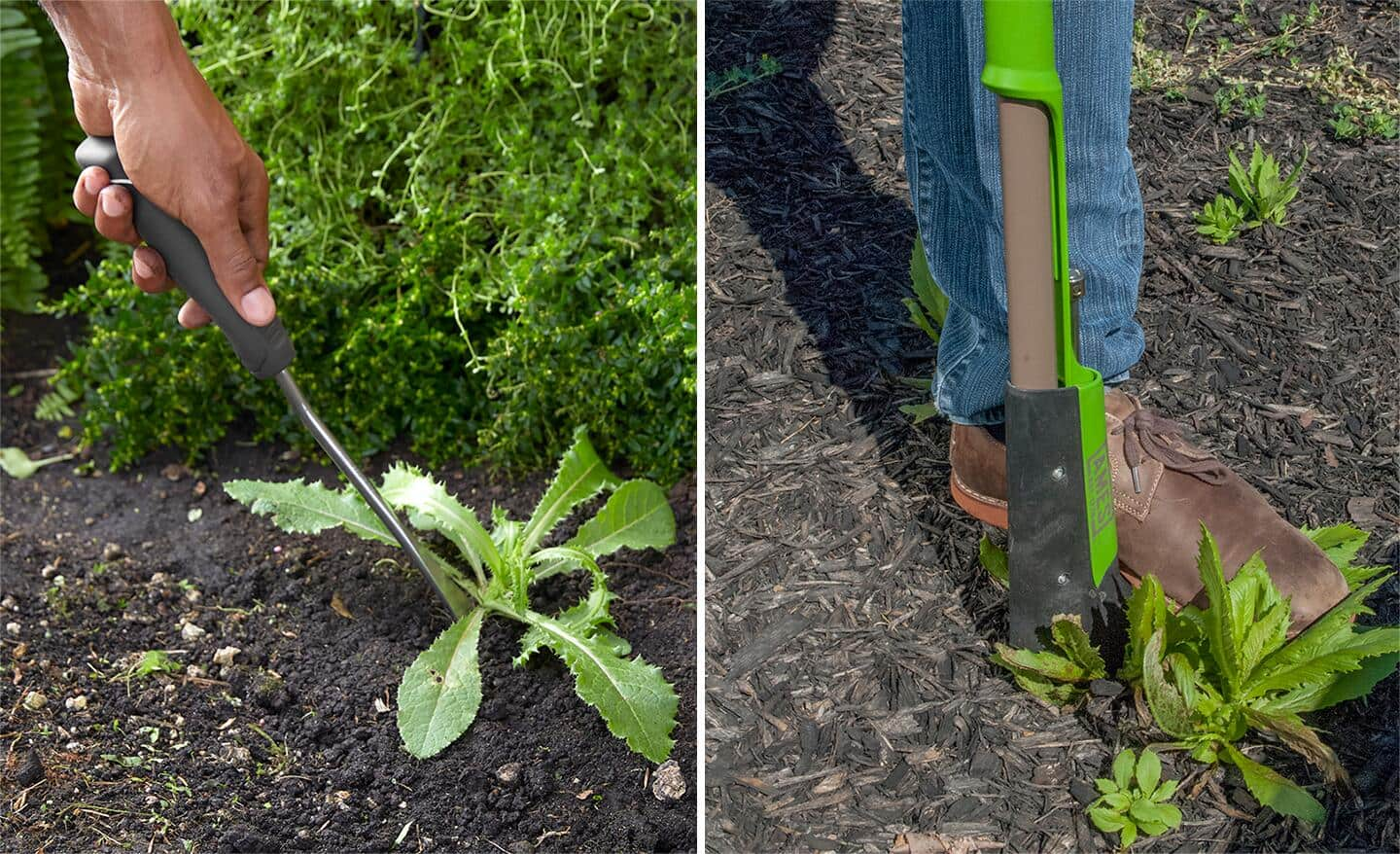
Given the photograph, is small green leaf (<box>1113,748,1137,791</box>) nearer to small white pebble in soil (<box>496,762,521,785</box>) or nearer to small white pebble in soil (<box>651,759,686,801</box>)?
small white pebble in soil (<box>651,759,686,801</box>)

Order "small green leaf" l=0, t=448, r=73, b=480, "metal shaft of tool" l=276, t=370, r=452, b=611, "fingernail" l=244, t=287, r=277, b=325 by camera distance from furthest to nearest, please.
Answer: "small green leaf" l=0, t=448, r=73, b=480 < "metal shaft of tool" l=276, t=370, r=452, b=611 < "fingernail" l=244, t=287, r=277, b=325

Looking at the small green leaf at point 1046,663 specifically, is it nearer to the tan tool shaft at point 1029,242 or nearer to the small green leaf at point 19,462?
the tan tool shaft at point 1029,242

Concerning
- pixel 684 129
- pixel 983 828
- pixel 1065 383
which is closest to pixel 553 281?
pixel 684 129

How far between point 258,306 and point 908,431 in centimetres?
122

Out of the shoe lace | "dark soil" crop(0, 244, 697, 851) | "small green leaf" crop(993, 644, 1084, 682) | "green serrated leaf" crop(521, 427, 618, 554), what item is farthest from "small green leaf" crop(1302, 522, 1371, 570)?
"green serrated leaf" crop(521, 427, 618, 554)

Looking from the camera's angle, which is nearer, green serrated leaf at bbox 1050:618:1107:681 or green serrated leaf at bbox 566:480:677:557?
green serrated leaf at bbox 1050:618:1107:681

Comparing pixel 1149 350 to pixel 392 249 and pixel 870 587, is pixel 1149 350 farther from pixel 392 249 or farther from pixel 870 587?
pixel 392 249

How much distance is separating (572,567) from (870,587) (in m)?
0.58

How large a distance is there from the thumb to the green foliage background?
2.05 ft

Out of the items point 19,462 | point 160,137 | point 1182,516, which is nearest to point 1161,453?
point 1182,516

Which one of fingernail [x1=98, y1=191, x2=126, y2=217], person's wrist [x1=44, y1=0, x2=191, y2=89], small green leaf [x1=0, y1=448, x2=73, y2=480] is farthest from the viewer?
small green leaf [x1=0, y1=448, x2=73, y2=480]

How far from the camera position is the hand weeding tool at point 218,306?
1.86 metres

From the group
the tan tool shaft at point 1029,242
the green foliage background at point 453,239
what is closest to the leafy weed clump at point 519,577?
the green foliage background at point 453,239

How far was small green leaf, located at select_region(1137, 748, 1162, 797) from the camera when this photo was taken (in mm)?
1778
